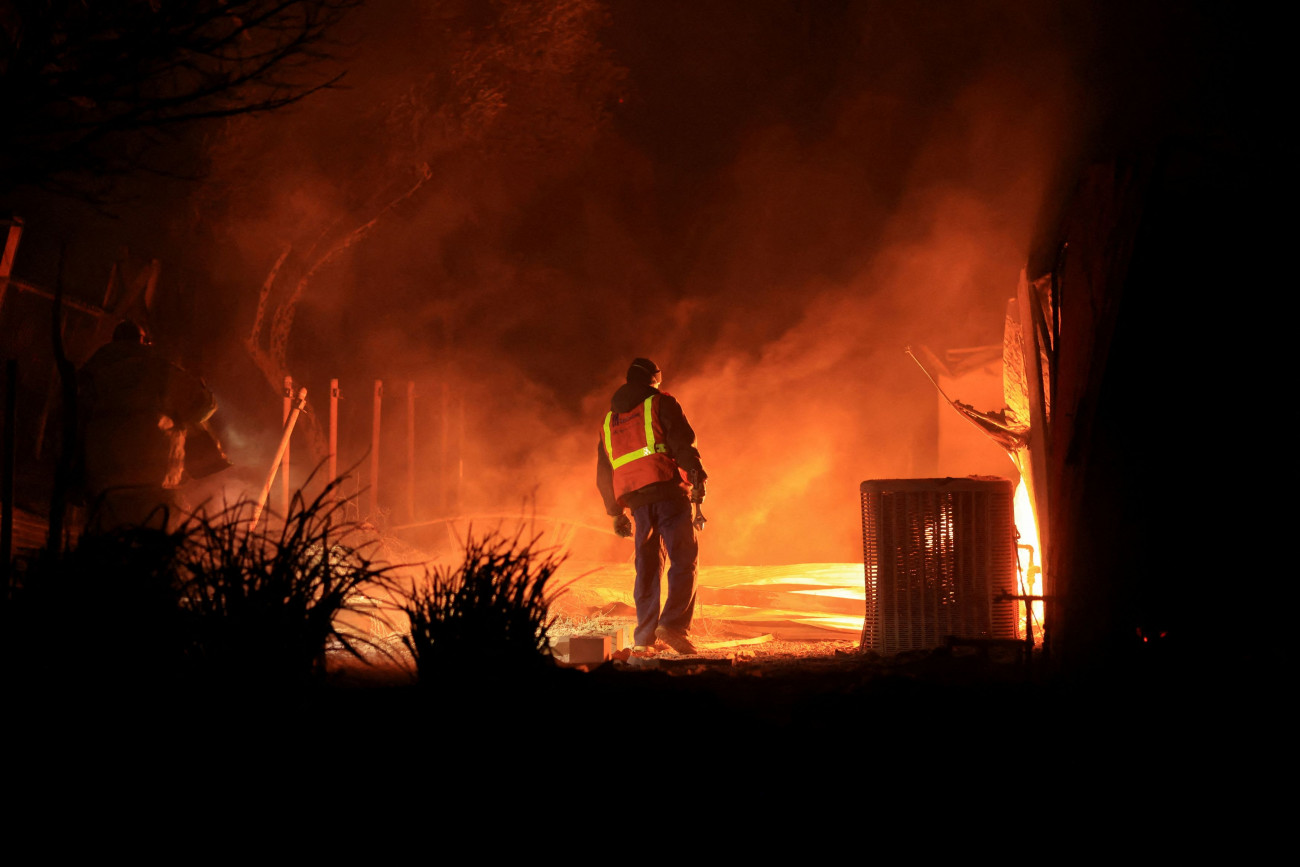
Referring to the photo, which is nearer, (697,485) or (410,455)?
(697,485)

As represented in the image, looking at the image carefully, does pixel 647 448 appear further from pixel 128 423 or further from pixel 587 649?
pixel 128 423

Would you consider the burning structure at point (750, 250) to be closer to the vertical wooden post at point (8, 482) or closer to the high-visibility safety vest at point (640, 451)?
the high-visibility safety vest at point (640, 451)

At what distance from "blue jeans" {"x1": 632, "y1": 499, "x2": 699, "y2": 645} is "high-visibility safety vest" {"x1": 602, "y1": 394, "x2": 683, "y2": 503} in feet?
0.60

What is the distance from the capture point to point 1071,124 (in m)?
4.82

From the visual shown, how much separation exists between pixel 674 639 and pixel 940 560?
1.86m

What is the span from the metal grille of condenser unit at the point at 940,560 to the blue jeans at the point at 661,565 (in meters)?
1.44

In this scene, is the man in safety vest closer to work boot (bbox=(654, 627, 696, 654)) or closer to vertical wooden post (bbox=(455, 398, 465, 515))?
work boot (bbox=(654, 627, 696, 654))

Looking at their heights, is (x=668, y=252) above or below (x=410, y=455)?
above

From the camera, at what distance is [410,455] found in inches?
512

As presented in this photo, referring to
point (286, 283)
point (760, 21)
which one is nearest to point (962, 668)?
point (286, 283)

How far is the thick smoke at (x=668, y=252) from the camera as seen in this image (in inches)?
496

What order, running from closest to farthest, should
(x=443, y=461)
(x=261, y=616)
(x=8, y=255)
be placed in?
1. (x=261, y=616)
2. (x=8, y=255)
3. (x=443, y=461)

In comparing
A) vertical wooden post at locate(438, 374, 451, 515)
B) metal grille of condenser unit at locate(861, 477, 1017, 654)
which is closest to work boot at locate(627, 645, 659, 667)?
metal grille of condenser unit at locate(861, 477, 1017, 654)

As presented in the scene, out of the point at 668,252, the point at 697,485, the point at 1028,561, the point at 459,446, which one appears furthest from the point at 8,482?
the point at 668,252
